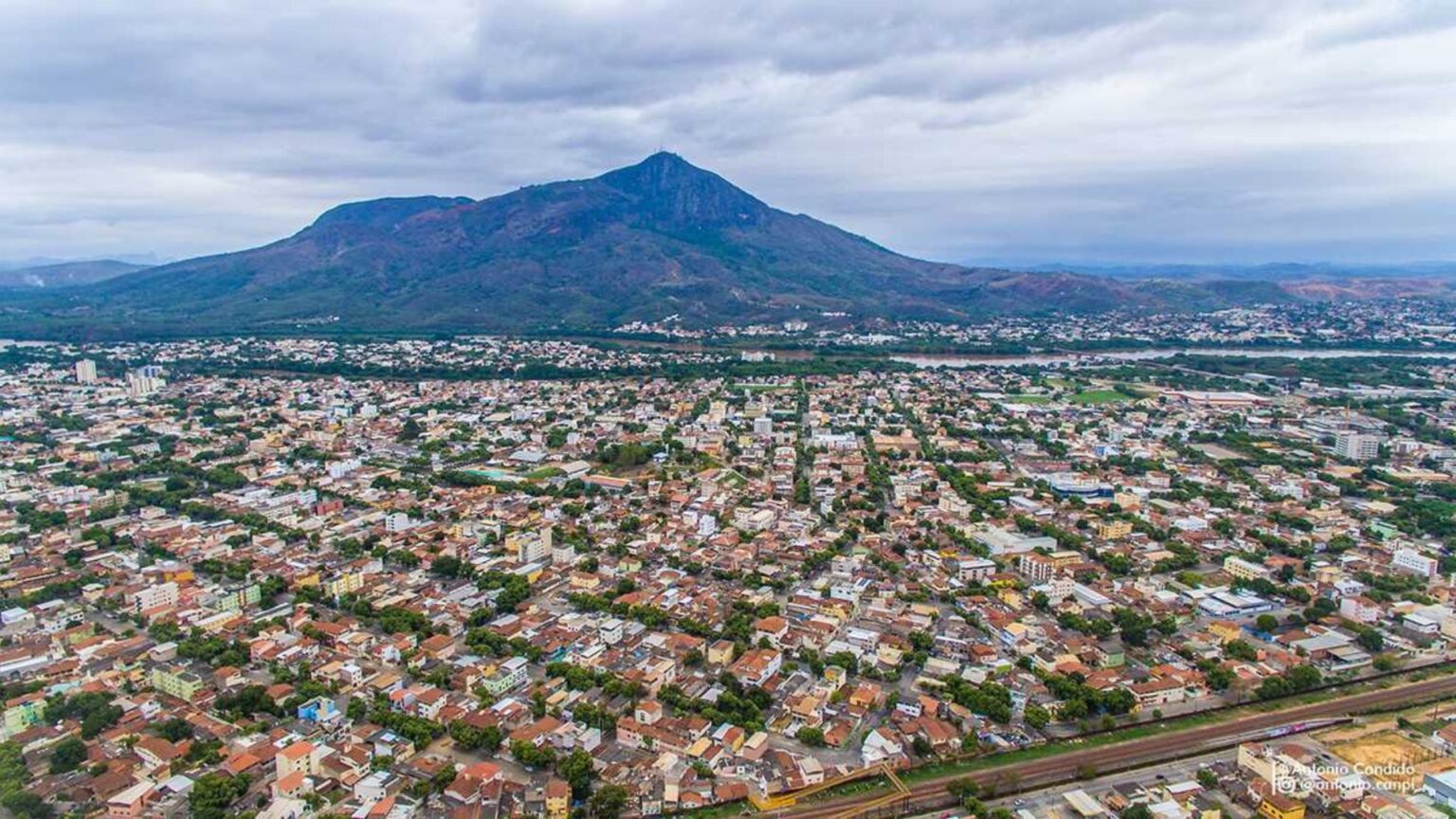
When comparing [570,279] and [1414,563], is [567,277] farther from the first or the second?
A: [1414,563]

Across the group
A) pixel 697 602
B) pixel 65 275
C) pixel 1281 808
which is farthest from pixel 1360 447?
pixel 65 275

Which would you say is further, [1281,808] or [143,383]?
[143,383]

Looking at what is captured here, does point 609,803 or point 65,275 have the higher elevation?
point 65,275

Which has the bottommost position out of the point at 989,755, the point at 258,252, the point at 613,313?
the point at 989,755

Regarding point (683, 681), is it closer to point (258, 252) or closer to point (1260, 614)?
point (1260, 614)

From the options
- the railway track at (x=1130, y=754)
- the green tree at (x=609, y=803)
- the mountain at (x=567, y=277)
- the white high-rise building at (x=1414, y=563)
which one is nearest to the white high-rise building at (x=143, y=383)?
the mountain at (x=567, y=277)

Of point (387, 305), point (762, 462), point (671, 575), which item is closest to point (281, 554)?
point (671, 575)

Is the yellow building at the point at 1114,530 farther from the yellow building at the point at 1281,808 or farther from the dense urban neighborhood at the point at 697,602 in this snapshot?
the yellow building at the point at 1281,808
